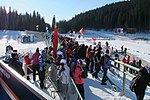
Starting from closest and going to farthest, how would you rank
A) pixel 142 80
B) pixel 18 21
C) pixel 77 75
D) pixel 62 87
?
pixel 142 80, pixel 77 75, pixel 62 87, pixel 18 21

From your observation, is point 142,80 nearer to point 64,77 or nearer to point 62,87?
point 64,77

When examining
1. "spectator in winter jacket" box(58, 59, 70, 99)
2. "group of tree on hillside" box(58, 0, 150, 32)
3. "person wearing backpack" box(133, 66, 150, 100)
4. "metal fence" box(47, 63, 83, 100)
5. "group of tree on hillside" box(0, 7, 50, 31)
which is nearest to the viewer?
"metal fence" box(47, 63, 83, 100)

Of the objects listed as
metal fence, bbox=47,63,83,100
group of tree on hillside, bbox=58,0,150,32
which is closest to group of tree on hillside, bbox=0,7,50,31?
group of tree on hillside, bbox=58,0,150,32

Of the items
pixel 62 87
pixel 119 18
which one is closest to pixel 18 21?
pixel 119 18

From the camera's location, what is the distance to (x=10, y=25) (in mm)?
133875

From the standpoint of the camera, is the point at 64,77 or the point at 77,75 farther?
the point at 77,75

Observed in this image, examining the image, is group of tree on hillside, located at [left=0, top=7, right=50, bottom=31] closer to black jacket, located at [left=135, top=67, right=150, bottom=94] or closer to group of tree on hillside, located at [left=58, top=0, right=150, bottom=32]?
group of tree on hillside, located at [left=58, top=0, right=150, bottom=32]

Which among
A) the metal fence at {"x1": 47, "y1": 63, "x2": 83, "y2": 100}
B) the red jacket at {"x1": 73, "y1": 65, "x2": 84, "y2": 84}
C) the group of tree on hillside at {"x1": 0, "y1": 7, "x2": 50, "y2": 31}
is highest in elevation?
the group of tree on hillside at {"x1": 0, "y1": 7, "x2": 50, "y2": 31}

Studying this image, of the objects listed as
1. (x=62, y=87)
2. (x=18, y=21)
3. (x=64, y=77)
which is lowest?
(x=62, y=87)

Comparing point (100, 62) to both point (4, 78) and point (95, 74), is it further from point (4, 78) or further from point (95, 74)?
point (4, 78)

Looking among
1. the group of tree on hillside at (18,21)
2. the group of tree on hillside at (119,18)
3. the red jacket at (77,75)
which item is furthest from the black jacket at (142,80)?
the group of tree on hillside at (18,21)

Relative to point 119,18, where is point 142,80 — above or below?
below

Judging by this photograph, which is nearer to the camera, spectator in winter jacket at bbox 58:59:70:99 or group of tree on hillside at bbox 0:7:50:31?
spectator in winter jacket at bbox 58:59:70:99

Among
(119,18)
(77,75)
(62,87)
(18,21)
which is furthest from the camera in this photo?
(18,21)
